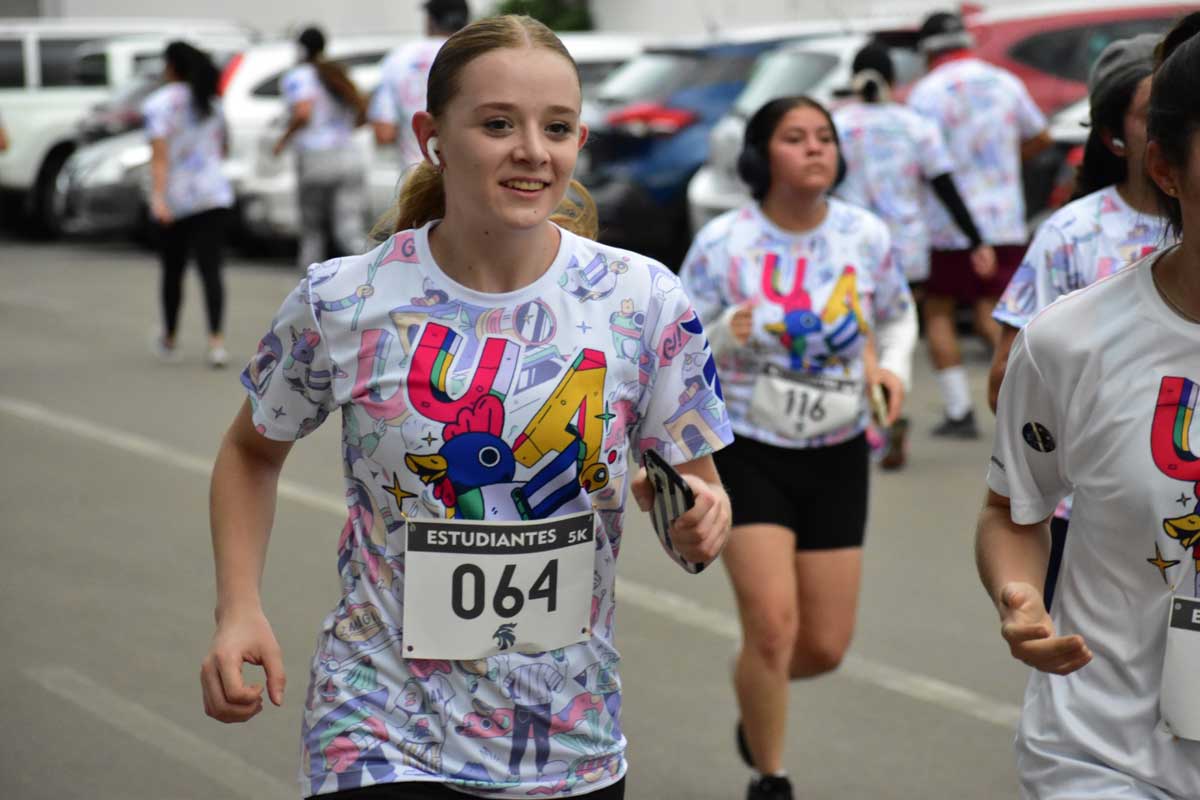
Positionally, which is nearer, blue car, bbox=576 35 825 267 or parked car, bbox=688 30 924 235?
parked car, bbox=688 30 924 235

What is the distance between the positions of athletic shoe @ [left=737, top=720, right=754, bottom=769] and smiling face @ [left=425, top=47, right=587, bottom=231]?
95.5 inches

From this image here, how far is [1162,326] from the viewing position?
8.39ft

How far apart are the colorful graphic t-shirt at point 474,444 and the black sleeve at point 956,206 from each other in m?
6.76

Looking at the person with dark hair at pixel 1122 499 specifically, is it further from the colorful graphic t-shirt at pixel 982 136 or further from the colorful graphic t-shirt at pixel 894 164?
the colorful graphic t-shirt at pixel 982 136

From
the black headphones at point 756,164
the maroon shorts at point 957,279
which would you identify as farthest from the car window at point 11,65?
the black headphones at point 756,164

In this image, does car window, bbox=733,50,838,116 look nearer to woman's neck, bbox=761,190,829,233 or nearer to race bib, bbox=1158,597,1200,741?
woman's neck, bbox=761,190,829,233

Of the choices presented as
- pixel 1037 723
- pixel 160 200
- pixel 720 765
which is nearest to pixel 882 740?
pixel 720 765

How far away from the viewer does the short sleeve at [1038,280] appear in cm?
399

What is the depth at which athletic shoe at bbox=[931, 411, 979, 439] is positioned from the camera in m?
9.66

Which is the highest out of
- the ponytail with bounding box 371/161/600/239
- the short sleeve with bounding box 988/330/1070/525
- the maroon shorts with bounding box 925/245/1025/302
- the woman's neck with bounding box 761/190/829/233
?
the ponytail with bounding box 371/161/600/239

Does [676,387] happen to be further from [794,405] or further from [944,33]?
[944,33]

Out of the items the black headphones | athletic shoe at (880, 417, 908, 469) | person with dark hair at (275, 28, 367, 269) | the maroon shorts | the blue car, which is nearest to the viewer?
the black headphones

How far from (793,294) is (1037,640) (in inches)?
104

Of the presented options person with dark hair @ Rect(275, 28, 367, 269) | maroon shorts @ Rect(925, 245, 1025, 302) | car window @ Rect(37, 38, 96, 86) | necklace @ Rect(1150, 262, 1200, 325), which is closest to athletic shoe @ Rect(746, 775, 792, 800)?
necklace @ Rect(1150, 262, 1200, 325)
